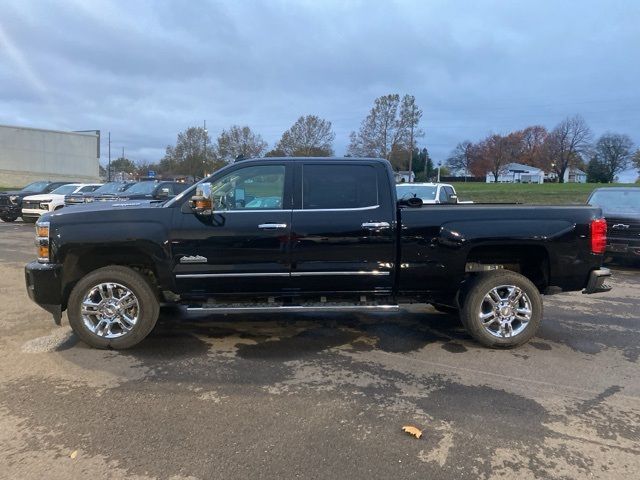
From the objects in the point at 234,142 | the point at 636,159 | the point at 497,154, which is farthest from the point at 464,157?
the point at 234,142

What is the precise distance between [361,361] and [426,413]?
3.80ft

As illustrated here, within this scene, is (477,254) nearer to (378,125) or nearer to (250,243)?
(250,243)

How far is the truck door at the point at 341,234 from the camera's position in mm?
5230

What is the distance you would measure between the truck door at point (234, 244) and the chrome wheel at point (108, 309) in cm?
53

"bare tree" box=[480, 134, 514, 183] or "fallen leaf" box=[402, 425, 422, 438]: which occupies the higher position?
"bare tree" box=[480, 134, 514, 183]

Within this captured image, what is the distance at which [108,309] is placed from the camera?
5133 millimetres

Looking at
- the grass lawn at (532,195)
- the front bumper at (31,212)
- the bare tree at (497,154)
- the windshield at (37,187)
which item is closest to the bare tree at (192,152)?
the grass lawn at (532,195)

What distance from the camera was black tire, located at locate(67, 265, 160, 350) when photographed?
5.07m

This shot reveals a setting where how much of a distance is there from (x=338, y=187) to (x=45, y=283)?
121 inches

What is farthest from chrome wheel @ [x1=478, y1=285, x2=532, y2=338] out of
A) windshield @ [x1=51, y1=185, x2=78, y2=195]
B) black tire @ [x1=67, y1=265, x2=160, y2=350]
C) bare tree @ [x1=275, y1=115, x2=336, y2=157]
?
bare tree @ [x1=275, y1=115, x2=336, y2=157]

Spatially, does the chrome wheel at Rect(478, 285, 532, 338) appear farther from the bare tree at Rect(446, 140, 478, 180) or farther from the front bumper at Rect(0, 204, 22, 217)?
the bare tree at Rect(446, 140, 478, 180)

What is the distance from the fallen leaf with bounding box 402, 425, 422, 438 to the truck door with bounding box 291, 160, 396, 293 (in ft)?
6.37

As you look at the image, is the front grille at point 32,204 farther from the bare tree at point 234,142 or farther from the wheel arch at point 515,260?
the bare tree at point 234,142

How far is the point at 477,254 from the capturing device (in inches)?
221
